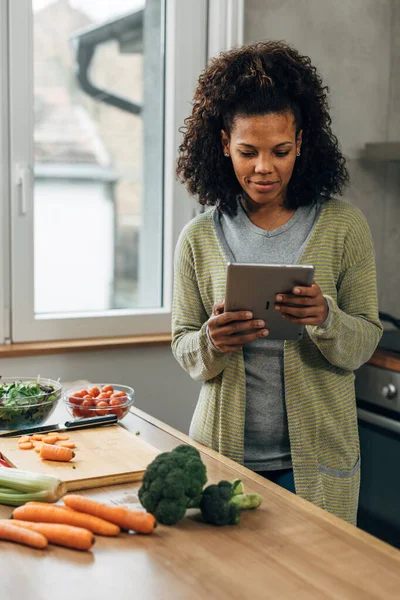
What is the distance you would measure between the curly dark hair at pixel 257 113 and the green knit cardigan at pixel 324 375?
93mm

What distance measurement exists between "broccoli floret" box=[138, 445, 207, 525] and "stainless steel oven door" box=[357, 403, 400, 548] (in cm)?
137

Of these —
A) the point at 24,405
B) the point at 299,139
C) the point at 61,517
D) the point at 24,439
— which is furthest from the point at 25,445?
the point at 299,139

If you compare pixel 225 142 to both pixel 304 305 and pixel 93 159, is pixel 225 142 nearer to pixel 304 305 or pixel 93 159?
pixel 304 305

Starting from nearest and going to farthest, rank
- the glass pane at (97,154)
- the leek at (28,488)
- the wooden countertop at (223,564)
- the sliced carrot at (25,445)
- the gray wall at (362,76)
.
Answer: the wooden countertop at (223,564) < the leek at (28,488) < the sliced carrot at (25,445) < the glass pane at (97,154) < the gray wall at (362,76)

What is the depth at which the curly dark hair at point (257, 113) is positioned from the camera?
178 cm

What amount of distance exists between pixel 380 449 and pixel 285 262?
41.2 inches

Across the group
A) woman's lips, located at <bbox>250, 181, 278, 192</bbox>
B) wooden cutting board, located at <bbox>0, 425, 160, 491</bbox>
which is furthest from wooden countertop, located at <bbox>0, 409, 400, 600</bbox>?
woman's lips, located at <bbox>250, 181, 278, 192</bbox>

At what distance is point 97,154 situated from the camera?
9.39ft

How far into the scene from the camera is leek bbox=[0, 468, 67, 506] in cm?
141

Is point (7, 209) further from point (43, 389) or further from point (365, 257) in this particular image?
point (365, 257)

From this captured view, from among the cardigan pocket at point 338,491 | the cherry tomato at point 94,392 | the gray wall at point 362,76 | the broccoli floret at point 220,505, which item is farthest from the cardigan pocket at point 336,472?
the gray wall at point 362,76

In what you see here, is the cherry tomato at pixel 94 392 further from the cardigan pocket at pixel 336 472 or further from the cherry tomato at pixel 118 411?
the cardigan pocket at pixel 336 472

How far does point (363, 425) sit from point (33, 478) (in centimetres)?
153

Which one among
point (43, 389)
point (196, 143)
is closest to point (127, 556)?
point (43, 389)
